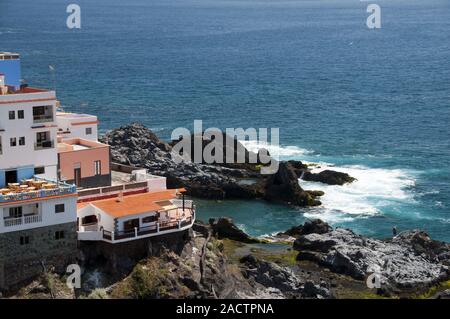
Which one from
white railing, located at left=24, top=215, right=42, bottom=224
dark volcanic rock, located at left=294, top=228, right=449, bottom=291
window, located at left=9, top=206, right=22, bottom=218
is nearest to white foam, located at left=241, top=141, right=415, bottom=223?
dark volcanic rock, located at left=294, top=228, right=449, bottom=291

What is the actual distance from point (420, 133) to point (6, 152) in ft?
290

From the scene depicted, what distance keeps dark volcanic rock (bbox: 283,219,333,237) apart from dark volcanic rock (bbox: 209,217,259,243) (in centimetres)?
428

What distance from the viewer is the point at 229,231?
7925 cm

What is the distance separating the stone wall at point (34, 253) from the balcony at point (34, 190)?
1.95m

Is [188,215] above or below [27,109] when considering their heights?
below

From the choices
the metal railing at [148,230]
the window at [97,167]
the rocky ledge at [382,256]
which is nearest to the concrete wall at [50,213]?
the metal railing at [148,230]

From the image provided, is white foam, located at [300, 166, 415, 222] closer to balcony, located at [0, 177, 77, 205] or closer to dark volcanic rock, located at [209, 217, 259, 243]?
dark volcanic rock, located at [209, 217, 259, 243]

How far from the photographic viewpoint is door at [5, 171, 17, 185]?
56.0 m

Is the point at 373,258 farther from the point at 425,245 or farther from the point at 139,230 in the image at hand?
the point at 139,230
